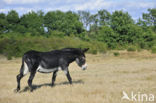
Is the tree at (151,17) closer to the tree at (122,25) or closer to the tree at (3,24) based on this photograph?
the tree at (122,25)

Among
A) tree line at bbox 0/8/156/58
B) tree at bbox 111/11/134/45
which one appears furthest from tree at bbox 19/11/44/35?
tree at bbox 111/11/134/45

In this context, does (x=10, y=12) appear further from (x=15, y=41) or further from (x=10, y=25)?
(x=15, y=41)

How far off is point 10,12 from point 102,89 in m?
57.7

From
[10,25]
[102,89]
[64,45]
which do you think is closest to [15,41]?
[64,45]

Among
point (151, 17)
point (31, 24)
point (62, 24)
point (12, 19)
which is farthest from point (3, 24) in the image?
point (151, 17)

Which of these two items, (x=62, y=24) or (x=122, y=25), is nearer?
(x=122, y=25)

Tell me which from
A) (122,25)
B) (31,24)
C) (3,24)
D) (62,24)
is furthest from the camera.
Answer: (62,24)

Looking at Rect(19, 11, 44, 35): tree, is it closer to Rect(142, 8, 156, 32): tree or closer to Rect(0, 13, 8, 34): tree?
Rect(0, 13, 8, 34): tree

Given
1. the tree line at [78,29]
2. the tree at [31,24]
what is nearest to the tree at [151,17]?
the tree line at [78,29]

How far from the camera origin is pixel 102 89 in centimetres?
1073

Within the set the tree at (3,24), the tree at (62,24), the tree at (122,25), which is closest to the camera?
the tree at (3,24)

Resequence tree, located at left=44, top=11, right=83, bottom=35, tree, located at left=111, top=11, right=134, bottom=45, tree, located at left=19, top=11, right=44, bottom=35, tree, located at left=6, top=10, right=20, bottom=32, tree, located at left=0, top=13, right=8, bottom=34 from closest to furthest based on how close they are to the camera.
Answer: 1. tree, located at left=0, top=13, right=8, bottom=34
2. tree, located at left=6, top=10, right=20, bottom=32
3. tree, located at left=19, top=11, right=44, bottom=35
4. tree, located at left=111, top=11, right=134, bottom=45
5. tree, located at left=44, top=11, right=83, bottom=35

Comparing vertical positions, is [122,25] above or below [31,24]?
below

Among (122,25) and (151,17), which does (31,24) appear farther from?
(151,17)
